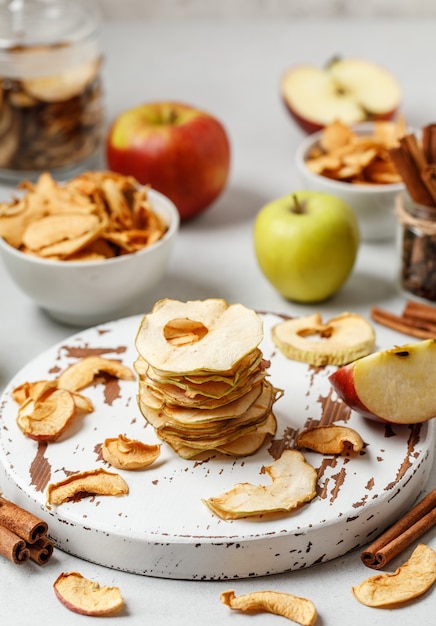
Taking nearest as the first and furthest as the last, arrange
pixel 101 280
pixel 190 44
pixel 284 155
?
pixel 101 280 → pixel 284 155 → pixel 190 44

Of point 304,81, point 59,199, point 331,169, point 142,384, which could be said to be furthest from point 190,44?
point 142,384

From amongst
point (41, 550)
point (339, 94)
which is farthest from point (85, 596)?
point (339, 94)

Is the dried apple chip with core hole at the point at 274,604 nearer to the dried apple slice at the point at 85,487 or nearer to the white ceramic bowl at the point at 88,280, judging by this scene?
the dried apple slice at the point at 85,487

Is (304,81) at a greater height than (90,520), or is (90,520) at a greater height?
(304,81)

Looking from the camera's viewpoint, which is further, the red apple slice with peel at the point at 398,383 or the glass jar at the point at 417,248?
the glass jar at the point at 417,248

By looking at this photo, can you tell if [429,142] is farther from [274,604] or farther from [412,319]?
[274,604]

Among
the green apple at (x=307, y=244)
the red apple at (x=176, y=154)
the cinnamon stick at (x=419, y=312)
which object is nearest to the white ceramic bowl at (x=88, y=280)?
the green apple at (x=307, y=244)

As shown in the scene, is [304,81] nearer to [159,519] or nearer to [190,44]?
[190,44]

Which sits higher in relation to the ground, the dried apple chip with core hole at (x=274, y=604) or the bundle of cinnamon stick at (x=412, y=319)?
the bundle of cinnamon stick at (x=412, y=319)
